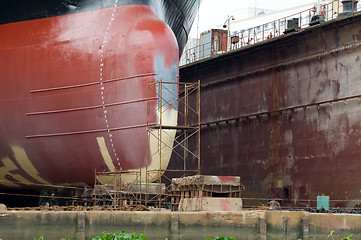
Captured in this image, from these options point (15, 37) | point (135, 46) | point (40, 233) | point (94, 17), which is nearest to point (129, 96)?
point (135, 46)

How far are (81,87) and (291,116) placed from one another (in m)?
8.09

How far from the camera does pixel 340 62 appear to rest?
76.0ft

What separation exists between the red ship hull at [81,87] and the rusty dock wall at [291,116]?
5.22m

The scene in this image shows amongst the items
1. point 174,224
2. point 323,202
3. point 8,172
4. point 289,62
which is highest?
point 289,62

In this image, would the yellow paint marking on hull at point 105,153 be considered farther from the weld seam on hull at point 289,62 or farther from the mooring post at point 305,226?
the weld seam on hull at point 289,62

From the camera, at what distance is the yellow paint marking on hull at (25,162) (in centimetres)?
2319

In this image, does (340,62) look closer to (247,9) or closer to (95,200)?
(95,200)

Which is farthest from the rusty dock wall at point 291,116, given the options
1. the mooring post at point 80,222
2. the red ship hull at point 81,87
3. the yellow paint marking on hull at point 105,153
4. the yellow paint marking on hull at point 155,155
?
the mooring post at point 80,222

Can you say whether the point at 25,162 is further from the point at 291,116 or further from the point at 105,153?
the point at 291,116

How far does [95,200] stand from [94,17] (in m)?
6.20

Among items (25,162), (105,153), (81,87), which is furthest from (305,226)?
(25,162)

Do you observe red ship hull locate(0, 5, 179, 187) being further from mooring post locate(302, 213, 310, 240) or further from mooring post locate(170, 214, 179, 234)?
Result: mooring post locate(302, 213, 310, 240)

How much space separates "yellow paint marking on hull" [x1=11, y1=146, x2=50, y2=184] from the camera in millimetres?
23188

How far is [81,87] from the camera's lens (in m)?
22.1
